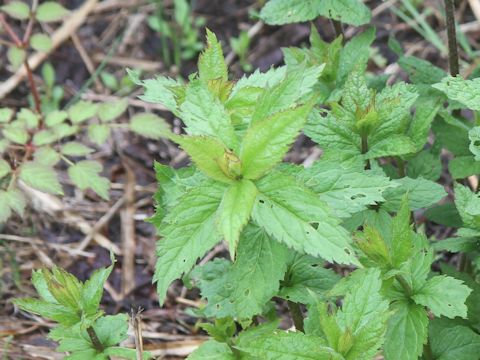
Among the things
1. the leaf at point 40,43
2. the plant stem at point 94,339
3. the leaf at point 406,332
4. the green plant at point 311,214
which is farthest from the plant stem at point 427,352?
the leaf at point 40,43

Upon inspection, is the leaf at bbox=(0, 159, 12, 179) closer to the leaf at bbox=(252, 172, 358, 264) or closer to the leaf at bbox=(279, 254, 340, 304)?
the leaf at bbox=(279, 254, 340, 304)

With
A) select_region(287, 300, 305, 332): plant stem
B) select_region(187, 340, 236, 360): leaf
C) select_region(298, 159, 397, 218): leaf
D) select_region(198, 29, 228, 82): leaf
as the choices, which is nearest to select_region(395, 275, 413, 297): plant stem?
select_region(298, 159, 397, 218): leaf

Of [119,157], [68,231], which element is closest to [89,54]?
[119,157]

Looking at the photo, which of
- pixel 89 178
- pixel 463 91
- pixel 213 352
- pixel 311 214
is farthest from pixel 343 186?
pixel 89 178

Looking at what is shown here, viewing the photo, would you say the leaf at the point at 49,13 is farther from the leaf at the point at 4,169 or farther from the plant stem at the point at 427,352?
the plant stem at the point at 427,352

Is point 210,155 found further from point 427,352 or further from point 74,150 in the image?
point 74,150
